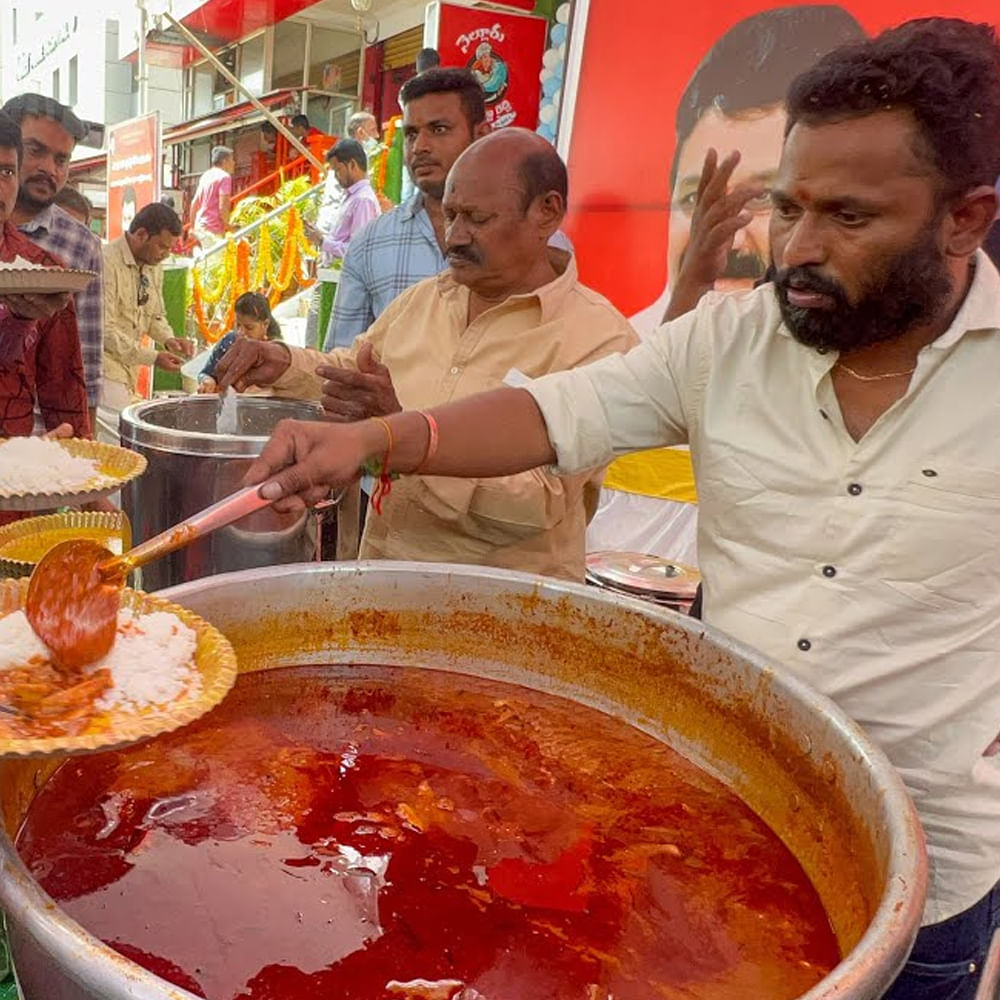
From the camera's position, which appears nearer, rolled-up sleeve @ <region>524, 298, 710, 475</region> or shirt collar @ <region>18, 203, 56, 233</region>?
rolled-up sleeve @ <region>524, 298, 710, 475</region>

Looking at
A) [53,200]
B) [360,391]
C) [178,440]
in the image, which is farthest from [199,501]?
[53,200]

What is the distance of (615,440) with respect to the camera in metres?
1.35

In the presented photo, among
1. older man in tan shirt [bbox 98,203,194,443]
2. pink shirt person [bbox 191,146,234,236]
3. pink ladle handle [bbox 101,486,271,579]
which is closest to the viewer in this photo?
pink ladle handle [bbox 101,486,271,579]

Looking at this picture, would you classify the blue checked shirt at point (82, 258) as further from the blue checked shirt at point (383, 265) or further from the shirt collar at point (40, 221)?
the blue checked shirt at point (383, 265)

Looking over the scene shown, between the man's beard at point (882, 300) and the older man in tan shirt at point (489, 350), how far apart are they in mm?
631

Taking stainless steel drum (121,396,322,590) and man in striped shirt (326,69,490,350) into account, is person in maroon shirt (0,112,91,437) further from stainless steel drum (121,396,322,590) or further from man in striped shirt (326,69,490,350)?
man in striped shirt (326,69,490,350)

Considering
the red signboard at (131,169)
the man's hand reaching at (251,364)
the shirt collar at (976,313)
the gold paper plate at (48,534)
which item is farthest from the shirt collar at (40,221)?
the red signboard at (131,169)

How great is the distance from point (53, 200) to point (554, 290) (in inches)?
103

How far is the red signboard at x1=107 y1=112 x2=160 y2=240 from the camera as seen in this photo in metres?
8.91

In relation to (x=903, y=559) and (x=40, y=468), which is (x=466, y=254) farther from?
(x=903, y=559)

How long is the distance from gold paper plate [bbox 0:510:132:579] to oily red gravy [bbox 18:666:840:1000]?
2.90 feet

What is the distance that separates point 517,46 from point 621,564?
2447 millimetres

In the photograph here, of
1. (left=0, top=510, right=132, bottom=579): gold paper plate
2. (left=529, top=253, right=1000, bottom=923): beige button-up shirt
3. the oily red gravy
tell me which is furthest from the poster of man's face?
the oily red gravy

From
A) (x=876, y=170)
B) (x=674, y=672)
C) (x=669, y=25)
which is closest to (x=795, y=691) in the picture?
(x=674, y=672)
